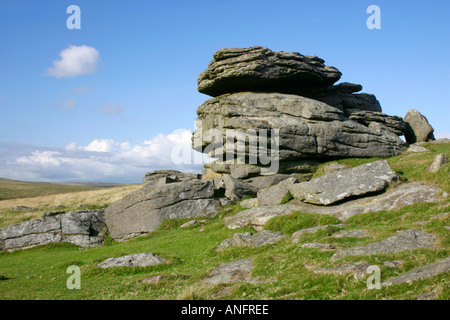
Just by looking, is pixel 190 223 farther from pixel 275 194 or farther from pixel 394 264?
pixel 394 264

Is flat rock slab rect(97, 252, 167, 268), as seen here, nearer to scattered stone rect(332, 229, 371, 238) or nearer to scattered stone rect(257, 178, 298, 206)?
scattered stone rect(332, 229, 371, 238)

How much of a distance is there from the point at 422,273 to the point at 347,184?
1845 cm

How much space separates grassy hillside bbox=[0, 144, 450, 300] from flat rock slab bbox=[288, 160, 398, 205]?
2075mm

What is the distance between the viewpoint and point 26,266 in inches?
1147

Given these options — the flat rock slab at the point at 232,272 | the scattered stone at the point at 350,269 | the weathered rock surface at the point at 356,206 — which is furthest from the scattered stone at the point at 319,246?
the weathered rock surface at the point at 356,206

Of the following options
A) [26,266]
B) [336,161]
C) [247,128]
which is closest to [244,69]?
[247,128]

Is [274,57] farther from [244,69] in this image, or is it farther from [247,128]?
[247,128]

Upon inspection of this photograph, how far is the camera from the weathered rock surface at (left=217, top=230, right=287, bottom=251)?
25.8m

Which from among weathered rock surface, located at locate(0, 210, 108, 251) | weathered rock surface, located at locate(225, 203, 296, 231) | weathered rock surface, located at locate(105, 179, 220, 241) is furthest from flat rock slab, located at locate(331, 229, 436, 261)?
weathered rock surface, located at locate(0, 210, 108, 251)

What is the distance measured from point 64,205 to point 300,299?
188 ft

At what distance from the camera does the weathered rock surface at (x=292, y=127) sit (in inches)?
1725

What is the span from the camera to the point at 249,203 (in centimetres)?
3872

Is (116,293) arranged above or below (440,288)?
below

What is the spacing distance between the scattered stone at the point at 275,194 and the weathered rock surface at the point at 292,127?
24.9 feet
